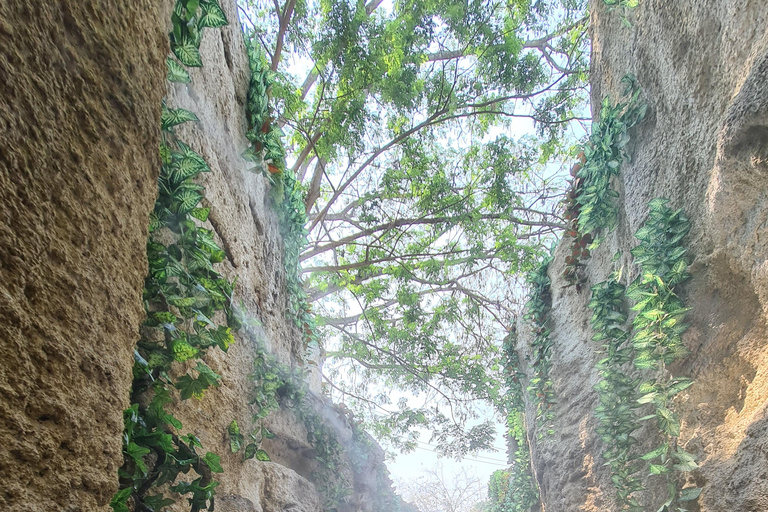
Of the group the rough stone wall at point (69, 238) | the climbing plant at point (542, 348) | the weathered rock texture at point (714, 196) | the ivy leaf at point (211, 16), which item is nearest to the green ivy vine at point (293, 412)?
the rough stone wall at point (69, 238)

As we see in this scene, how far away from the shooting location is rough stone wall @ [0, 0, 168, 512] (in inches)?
33.9

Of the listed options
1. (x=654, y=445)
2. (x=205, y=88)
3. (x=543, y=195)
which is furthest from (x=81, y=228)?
(x=543, y=195)

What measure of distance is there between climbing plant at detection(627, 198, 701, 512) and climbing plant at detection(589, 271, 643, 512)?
0.27m

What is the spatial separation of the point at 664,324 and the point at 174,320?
2.43 metres

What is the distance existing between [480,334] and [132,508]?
23.2 ft

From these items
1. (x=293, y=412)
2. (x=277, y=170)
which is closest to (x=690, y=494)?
(x=293, y=412)

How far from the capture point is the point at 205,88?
262 centimetres

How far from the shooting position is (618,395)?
119 inches

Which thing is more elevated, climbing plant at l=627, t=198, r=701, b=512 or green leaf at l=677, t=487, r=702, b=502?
climbing plant at l=627, t=198, r=701, b=512

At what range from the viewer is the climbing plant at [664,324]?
242cm

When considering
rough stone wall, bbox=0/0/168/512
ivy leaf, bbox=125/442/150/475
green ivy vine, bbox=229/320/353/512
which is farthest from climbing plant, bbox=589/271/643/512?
rough stone wall, bbox=0/0/168/512

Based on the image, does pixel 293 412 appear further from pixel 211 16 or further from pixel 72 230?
pixel 72 230

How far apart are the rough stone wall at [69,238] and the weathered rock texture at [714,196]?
235 cm

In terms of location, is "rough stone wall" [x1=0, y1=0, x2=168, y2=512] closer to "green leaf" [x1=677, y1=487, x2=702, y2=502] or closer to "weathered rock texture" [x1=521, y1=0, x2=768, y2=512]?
"weathered rock texture" [x1=521, y1=0, x2=768, y2=512]
